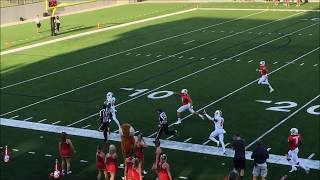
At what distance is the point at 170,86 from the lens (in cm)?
2512

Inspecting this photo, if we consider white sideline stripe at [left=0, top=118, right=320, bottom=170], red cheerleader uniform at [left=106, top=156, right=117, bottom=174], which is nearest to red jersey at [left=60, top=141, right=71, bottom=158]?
red cheerleader uniform at [left=106, top=156, right=117, bottom=174]

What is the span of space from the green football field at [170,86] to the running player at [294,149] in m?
0.28

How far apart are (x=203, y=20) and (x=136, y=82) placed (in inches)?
824

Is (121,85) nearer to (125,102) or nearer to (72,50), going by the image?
(125,102)

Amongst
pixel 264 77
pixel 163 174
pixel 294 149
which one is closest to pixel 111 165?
pixel 163 174

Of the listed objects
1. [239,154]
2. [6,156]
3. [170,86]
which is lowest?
[6,156]

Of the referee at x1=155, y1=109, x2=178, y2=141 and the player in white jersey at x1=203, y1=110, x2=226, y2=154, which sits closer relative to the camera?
the player in white jersey at x1=203, y1=110, x2=226, y2=154

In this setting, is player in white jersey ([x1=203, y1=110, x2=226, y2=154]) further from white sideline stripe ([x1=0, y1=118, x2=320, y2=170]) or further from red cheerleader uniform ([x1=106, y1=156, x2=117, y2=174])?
red cheerleader uniform ([x1=106, y1=156, x2=117, y2=174])

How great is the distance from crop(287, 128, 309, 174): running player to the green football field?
28cm

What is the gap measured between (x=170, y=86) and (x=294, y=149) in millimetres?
10953

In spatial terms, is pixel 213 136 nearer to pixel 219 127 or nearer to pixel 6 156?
pixel 219 127

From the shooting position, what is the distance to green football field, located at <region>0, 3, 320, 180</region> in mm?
16953

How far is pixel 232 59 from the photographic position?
30172mm

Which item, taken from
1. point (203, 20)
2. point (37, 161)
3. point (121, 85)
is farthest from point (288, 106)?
point (203, 20)
